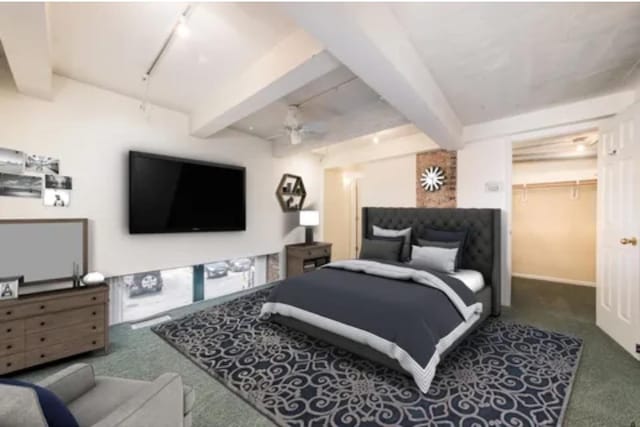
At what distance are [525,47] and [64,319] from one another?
453 cm

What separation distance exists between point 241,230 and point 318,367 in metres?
2.64

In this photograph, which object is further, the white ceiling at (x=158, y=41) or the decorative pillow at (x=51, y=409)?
the white ceiling at (x=158, y=41)

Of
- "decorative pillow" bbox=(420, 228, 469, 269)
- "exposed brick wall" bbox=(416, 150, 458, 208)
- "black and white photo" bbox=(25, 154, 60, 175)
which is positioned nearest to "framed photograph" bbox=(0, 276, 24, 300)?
"black and white photo" bbox=(25, 154, 60, 175)

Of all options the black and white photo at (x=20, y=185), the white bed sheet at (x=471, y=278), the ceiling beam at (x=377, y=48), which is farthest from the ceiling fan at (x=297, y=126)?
the black and white photo at (x=20, y=185)

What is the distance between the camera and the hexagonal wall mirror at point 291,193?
5.14 m

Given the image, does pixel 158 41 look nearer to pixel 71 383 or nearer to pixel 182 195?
pixel 182 195

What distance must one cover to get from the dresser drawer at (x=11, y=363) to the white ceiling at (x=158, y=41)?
8.46 ft

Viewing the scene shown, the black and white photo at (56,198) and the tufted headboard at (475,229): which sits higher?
the black and white photo at (56,198)

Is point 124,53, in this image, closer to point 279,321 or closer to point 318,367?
point 279,321

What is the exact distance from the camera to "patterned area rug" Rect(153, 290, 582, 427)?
5.90 ft

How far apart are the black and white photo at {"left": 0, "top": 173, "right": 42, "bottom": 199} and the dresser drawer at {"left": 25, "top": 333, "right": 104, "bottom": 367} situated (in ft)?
4.83

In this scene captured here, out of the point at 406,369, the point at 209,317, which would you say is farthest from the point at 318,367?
the point at 209,317

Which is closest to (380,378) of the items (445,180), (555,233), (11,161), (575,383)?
(575,383)

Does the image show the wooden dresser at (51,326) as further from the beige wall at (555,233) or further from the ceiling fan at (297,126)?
the beige wall at (555,233)
